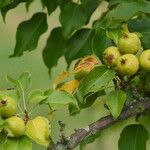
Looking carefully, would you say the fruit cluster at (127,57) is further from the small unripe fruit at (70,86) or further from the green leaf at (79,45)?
the green leaf at (79,45)

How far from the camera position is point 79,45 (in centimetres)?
218

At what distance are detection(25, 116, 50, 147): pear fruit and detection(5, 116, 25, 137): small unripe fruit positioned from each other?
2 cm

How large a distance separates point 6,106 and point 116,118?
0.30 m

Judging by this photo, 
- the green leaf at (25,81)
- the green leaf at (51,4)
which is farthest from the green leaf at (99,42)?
the green leaf at (51,4)

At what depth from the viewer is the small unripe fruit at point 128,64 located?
58.8 inches

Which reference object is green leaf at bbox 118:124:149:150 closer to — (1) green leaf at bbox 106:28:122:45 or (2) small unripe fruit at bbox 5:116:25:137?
(1) green leaf at bbox 106:28:122:45

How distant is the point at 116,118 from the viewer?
1.51 metres

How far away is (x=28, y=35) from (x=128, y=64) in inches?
36.1

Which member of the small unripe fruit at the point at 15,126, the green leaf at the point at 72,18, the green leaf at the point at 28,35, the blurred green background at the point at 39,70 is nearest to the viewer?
the small unripe fruit at the point at 15,126

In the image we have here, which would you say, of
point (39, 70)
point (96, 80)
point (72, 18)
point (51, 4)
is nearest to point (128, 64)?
point (96, 80)

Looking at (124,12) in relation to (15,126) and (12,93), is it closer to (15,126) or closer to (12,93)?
(12,93)

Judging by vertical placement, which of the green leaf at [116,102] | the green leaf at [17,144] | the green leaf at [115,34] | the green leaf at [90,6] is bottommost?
the green leaf at [90,6]

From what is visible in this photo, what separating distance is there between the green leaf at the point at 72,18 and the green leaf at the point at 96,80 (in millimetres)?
532

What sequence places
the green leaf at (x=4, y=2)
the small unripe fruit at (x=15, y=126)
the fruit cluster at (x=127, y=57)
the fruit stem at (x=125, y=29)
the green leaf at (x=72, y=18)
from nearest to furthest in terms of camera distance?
the small unripe fruit at (x=15, y=126) < the fruit cluster at (x=127, y=57) < the fruit stem at (x=125, y=29) < the green leaf at (x=4, y=2) < the green leaf at (x=72, y=18)
